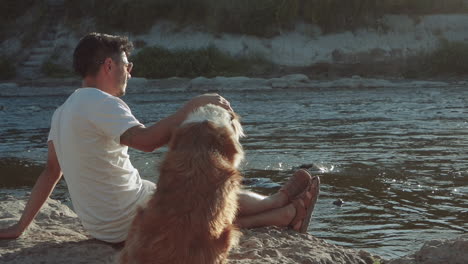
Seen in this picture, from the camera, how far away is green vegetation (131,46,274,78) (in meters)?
26.6

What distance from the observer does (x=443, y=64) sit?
2723cm

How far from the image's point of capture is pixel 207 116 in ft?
9.61

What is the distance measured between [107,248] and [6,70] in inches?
1002

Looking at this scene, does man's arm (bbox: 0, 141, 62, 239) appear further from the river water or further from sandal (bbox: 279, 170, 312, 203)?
sandal (bbox: 279, 170, 312, 203)

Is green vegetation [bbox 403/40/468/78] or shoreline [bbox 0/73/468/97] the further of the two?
green vegetation [bbox 403/40/468/78]

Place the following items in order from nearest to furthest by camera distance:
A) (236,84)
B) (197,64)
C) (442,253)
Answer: (442,253) → (236,84) → (197,64)

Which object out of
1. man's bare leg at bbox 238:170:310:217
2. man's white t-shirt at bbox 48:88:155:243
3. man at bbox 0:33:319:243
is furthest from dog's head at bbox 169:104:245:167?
man's bare leg at bbox 238:170:310:217

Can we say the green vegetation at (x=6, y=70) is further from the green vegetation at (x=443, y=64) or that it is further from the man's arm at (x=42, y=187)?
the man's arm at (x=42, y=187)

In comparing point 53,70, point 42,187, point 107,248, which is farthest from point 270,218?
point 53,70

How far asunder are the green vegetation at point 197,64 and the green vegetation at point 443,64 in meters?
6.30

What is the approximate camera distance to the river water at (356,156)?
5.75 metres

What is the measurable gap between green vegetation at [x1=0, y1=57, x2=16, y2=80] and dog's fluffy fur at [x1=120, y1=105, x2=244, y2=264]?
26309 millimetres

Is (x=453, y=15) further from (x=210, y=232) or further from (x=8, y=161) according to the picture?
(x=210, y=232)

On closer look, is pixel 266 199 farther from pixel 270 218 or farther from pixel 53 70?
pixel 53 70
